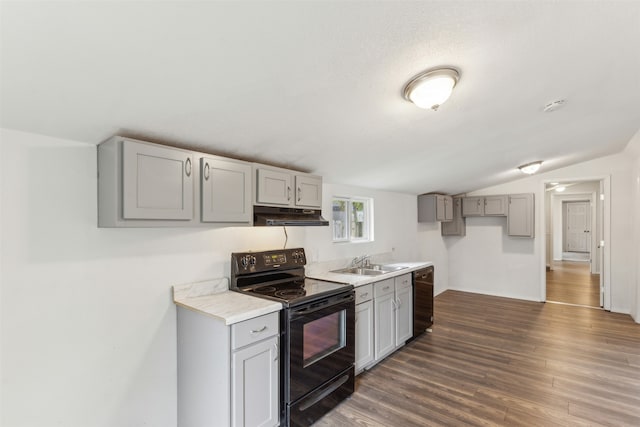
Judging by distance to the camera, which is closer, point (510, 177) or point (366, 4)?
point (366, 4)

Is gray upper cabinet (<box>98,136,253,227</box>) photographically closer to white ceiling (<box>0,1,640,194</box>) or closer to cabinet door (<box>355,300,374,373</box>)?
white ceiling (<box>0,1,640,194</box>)

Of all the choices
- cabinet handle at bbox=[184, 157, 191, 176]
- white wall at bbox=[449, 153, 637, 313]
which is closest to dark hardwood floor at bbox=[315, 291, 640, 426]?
white wall at bbox=[449, 153, 637, 313]

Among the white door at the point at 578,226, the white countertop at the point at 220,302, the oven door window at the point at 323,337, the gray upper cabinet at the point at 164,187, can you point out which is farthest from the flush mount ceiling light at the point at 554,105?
the white door at the point at 578,226

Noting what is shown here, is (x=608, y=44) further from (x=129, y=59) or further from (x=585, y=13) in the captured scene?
(x=129, y=59)

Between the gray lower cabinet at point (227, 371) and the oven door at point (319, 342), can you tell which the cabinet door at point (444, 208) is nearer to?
the oven door at point (319, 342)

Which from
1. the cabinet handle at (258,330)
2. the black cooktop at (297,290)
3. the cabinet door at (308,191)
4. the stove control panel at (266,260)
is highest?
the cabinet door at (308,191)

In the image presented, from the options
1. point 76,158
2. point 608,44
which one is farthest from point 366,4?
point 76,158

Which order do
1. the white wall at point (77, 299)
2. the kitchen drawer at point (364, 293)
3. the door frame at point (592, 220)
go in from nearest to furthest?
the white wall at point (77, 299), the kitchen drawer at point (364, 293), the door frame at point (592, 220)

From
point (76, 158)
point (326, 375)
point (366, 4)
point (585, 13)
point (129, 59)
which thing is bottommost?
point (326, 375)

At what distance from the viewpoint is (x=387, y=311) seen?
11.0 feet

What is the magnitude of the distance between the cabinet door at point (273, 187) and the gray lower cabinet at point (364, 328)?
1.11 m

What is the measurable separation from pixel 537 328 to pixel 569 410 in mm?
2095

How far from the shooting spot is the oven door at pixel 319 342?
2.14 meters

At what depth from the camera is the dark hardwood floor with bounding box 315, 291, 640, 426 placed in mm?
2365
